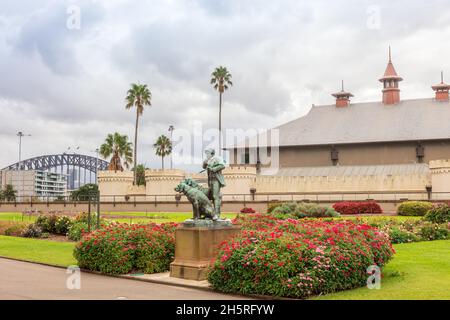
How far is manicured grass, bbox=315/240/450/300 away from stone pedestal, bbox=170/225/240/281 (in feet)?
12.8

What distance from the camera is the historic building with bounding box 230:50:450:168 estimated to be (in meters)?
67.8

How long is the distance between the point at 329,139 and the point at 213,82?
20216 millimetres

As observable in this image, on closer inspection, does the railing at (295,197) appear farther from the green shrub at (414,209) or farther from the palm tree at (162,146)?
the palm tree at (162,146)

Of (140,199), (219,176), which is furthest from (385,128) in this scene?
(219,176)

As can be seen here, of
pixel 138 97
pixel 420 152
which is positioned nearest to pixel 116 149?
pixel 138 97

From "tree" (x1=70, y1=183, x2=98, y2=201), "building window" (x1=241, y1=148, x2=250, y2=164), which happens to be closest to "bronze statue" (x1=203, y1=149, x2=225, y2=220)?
"tree" (x1=70, y1=183, x2=98, y2=201)

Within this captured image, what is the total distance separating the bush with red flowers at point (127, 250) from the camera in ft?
53.9

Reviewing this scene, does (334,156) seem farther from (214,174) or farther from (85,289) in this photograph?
(85,289)

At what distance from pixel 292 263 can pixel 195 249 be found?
3492mm

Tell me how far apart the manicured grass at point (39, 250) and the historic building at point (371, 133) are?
4979cm

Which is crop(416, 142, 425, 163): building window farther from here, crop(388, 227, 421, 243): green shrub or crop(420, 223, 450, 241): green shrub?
crop(388, 227, 421, 243): green shrub

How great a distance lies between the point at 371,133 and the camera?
70.6 m
